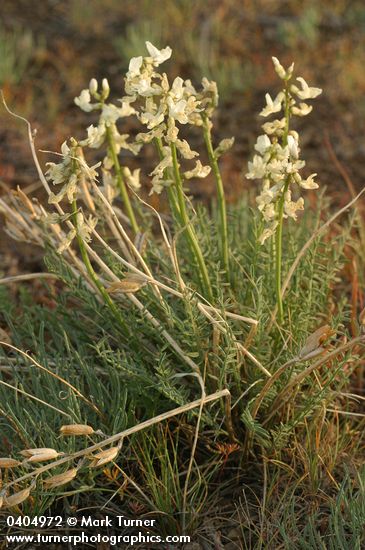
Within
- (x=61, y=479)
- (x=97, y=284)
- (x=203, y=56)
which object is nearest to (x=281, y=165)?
(x=97, y=284)

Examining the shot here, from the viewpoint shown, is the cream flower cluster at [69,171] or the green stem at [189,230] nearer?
the cream flower cluster at [69,171]

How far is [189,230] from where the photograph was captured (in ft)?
6.44

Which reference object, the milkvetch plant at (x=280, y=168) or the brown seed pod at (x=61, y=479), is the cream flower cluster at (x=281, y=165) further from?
the brown seed pod at (x=61, y=479)

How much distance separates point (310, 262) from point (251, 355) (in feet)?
1.26

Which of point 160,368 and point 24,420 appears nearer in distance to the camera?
point 160,368

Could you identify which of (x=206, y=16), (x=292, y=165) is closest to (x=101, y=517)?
(x=292, y=165)

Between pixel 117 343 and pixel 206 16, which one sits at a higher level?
pixel 206 16

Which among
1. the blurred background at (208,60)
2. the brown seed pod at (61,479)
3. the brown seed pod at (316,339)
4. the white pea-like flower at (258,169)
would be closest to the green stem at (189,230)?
the white pea-like flower at (258,169)

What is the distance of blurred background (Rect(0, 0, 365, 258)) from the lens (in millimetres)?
4016

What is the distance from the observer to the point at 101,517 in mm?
1976

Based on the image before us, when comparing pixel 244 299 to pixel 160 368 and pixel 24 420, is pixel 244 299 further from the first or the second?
pixel 24 420

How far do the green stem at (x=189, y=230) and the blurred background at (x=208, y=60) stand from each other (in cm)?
158

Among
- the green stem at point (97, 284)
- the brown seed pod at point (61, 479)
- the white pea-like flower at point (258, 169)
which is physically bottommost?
the brown seed pod at point (61, 479)

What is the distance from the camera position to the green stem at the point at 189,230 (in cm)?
190
